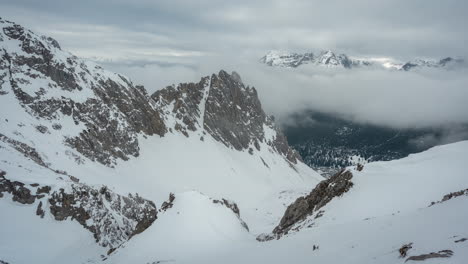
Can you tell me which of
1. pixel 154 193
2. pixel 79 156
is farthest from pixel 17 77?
pixel 154 193

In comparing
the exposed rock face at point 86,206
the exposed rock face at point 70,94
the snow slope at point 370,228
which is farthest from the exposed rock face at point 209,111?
the snow slope at point 370,228

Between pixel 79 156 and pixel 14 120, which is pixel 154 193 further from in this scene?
pixel 14 120

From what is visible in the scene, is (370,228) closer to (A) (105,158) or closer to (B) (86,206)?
(B) (86,206)

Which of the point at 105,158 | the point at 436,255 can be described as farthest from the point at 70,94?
the point at 436,255

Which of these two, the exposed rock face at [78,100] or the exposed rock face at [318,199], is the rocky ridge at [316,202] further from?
the exposed rock face at [78,100]

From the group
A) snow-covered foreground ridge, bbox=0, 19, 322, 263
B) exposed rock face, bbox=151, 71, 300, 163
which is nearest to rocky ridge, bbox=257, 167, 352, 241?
snow-covered foreground ridge, bbox=0, 19, 322, 263

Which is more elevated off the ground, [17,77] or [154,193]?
[17,77]
